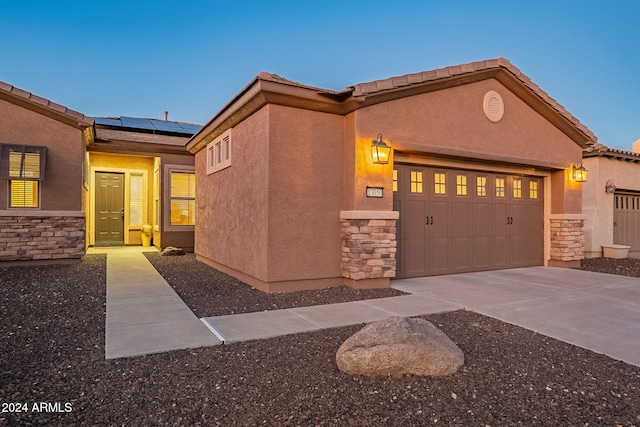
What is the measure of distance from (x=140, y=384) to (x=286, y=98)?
4.44m

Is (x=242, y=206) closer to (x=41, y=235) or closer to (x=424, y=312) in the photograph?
(x=424, y=312)

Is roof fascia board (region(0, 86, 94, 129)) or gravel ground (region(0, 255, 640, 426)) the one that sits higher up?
roof fascia board (region(0, 86, 94, 129))

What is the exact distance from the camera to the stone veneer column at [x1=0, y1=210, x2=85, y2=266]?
8.39 m

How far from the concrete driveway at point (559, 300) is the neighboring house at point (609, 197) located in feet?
12.6

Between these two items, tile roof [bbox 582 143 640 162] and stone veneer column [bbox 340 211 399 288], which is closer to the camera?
stone veneer column [bbox 340 211 399 288]

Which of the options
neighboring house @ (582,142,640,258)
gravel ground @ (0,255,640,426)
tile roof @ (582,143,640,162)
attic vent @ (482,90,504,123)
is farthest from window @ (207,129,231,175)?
neighboring house @ (582,142,640,258)

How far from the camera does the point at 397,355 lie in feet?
9.76

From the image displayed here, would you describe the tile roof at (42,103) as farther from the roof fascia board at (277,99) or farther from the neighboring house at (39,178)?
the roof fascia board at (277,99)

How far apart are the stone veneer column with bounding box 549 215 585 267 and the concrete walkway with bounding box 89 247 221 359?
27.7ft

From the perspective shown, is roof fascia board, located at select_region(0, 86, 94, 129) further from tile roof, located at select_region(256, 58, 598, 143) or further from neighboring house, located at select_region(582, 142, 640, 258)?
neighboring house, located at select_region(582, 142, 640, 258)

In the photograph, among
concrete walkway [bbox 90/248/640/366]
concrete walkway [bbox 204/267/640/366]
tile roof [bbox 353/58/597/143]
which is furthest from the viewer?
tile roof [bbox 353/58/597/143]

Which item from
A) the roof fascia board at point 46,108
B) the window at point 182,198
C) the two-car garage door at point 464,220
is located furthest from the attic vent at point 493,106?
the roof fascia board at point 46,108

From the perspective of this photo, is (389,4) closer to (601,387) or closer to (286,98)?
(286,98)

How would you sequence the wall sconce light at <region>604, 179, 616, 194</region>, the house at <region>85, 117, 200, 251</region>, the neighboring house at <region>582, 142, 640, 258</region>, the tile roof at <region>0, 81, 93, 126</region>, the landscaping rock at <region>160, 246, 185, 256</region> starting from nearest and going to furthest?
1. the tile roof at <region>0, 81, 93, 126</region>
2. the landscaping rock at <region>160, 246, 185, 256</region>
3. the neighboring house at <region>582, 142, 640, 258</region>
4. the wall sconce light at <region>604, 179, 616, 194</region>
5. the house at <region>85, 117, 200, 251</region>
